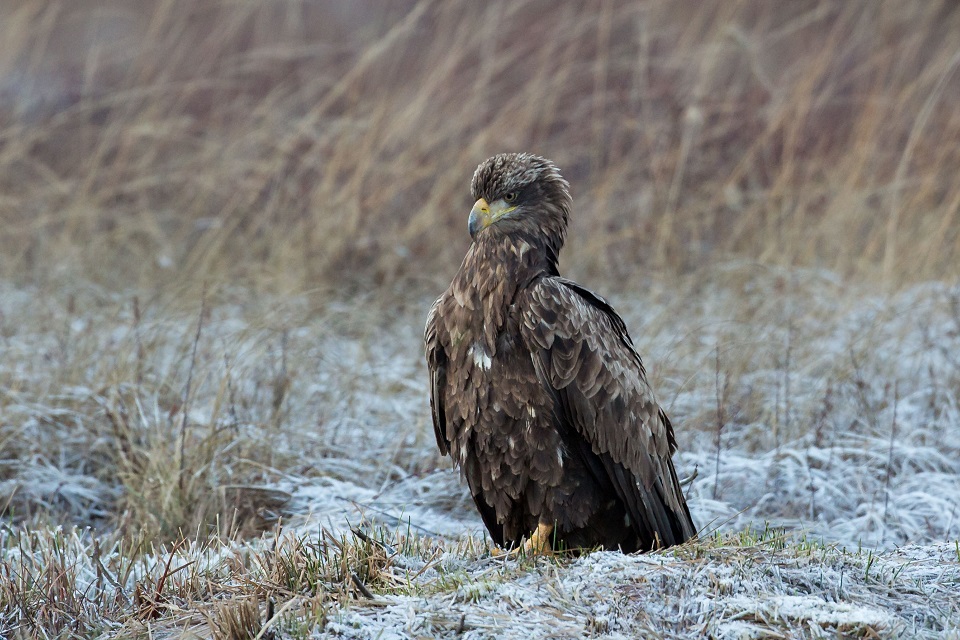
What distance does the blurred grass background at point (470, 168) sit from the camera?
6.87 meters

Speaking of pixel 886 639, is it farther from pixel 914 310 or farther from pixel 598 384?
pixel 914 310

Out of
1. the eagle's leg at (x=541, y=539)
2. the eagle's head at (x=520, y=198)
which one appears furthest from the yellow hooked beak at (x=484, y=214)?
the eagle's leg at (x=541, y=539)

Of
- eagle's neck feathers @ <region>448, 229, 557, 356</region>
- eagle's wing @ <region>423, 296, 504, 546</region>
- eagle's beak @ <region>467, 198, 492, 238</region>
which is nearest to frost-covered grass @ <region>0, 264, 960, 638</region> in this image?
eagle's wing @ <region>423, 296, 504, 546</region>

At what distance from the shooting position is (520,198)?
3777 mm

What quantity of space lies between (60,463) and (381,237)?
2938 millimetres

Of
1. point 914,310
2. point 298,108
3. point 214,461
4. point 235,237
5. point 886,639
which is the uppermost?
point 298,108

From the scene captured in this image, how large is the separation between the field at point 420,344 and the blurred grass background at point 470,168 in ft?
0.13

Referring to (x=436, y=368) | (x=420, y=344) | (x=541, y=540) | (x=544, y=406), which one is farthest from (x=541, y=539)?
(x=420, y=344)

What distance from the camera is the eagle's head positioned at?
3703 millimetres

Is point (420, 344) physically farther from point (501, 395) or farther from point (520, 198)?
point (501, 395)

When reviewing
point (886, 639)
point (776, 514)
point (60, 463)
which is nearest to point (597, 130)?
point (776, 514)

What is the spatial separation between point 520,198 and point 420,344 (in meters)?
2.49

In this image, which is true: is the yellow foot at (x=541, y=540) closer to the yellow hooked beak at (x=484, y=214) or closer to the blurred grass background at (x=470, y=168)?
the yellow hooked beak at (x=484, y=214)

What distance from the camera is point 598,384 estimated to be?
3.43 m
